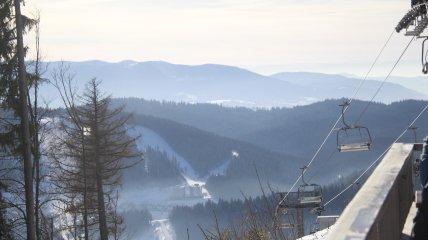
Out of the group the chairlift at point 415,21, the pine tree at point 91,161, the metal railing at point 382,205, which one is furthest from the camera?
the pine tree at point 91,161

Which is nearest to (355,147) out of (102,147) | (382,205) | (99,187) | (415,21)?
(415,21)

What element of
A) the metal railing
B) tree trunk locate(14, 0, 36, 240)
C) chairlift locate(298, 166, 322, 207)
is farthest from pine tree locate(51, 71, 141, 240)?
the metal railing

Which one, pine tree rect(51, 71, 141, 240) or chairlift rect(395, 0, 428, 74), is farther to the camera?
pine tree rect(51, 71, 141, 240)

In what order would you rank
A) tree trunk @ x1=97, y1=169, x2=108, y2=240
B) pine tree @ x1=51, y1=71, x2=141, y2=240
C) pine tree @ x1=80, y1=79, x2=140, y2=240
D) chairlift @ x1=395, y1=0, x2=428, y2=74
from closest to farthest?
chairlift @ x1=395, y1=0, x2=428, y2=74
pine tree @ x1=51, y1=71, x2=141, y2=240
tree trunk @ x1=97, y1=169, x2=108, y2=240
pine tree @ x1=80, y1=79, x2=140, y2=240

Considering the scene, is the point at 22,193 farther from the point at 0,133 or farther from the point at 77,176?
the point at 77,176

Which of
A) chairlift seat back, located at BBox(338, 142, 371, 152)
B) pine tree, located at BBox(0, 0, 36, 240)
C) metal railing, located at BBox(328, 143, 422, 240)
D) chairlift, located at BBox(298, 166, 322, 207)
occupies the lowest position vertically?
chairlift, located at BBox(298, 166, 322, 207)

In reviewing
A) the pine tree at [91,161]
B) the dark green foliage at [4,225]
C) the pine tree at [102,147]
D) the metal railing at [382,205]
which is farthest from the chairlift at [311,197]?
the metal railing at [382,205]

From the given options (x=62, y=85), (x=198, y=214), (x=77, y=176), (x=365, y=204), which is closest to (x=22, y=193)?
(x=62, y=85)

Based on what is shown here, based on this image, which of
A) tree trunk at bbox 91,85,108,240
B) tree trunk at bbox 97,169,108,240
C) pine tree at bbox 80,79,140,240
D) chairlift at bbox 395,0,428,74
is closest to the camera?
chairlift at bbox 395,0,428,74

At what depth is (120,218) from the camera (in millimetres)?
22359

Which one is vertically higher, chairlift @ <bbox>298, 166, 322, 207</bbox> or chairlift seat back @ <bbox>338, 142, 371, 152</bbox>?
chairlift seat back @ <bbox>338, 142, 371, 152</bbox>

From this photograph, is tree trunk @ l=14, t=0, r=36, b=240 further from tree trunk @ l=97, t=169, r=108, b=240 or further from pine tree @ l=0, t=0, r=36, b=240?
tree trunk @ l=97, t=169, r=108, b=240

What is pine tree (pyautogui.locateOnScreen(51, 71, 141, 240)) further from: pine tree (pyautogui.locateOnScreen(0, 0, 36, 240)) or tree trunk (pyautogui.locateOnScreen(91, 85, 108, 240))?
pine tree (pyautogui.locateOnScreen(0, 0, 36, 240))

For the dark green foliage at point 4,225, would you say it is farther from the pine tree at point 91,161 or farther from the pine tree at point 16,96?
the pine tree at point 91,161
